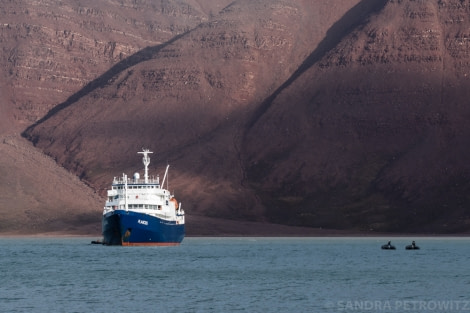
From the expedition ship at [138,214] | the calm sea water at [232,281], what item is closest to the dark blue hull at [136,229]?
the expedition ship at [138,214]

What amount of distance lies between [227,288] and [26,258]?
180 ft

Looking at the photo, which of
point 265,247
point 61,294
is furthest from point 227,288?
point 265,247

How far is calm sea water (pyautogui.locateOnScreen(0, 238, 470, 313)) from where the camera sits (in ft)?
295

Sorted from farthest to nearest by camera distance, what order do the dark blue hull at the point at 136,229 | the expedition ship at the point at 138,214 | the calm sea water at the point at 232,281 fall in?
the expedition ship at the point at 138,214 < the dark blue hull at the point at 136,229 < the calm sea water at the point at 232,281

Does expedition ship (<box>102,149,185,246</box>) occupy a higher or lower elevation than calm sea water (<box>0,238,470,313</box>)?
higher

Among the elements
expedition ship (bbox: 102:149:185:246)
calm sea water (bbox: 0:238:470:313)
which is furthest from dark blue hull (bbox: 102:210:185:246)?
calm sea water (bbox: 0:238:470:313)

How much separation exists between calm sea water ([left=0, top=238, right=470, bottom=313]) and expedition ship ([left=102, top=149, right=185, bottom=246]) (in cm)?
373

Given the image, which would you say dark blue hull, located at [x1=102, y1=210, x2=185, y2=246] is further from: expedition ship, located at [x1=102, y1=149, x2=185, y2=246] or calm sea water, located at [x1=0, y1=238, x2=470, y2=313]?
calm sea water, located at [x1=0, y1=238, x2=470, y2=313]

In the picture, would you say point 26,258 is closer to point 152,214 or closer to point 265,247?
point 152,214

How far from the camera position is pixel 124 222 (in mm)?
168625

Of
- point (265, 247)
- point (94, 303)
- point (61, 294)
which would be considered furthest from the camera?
point (265, 247)

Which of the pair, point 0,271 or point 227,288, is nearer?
point 227,288

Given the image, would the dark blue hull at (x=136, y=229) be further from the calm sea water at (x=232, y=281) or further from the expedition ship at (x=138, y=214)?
the calm sea water at (x=232, y=281)

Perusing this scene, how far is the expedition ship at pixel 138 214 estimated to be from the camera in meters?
168
